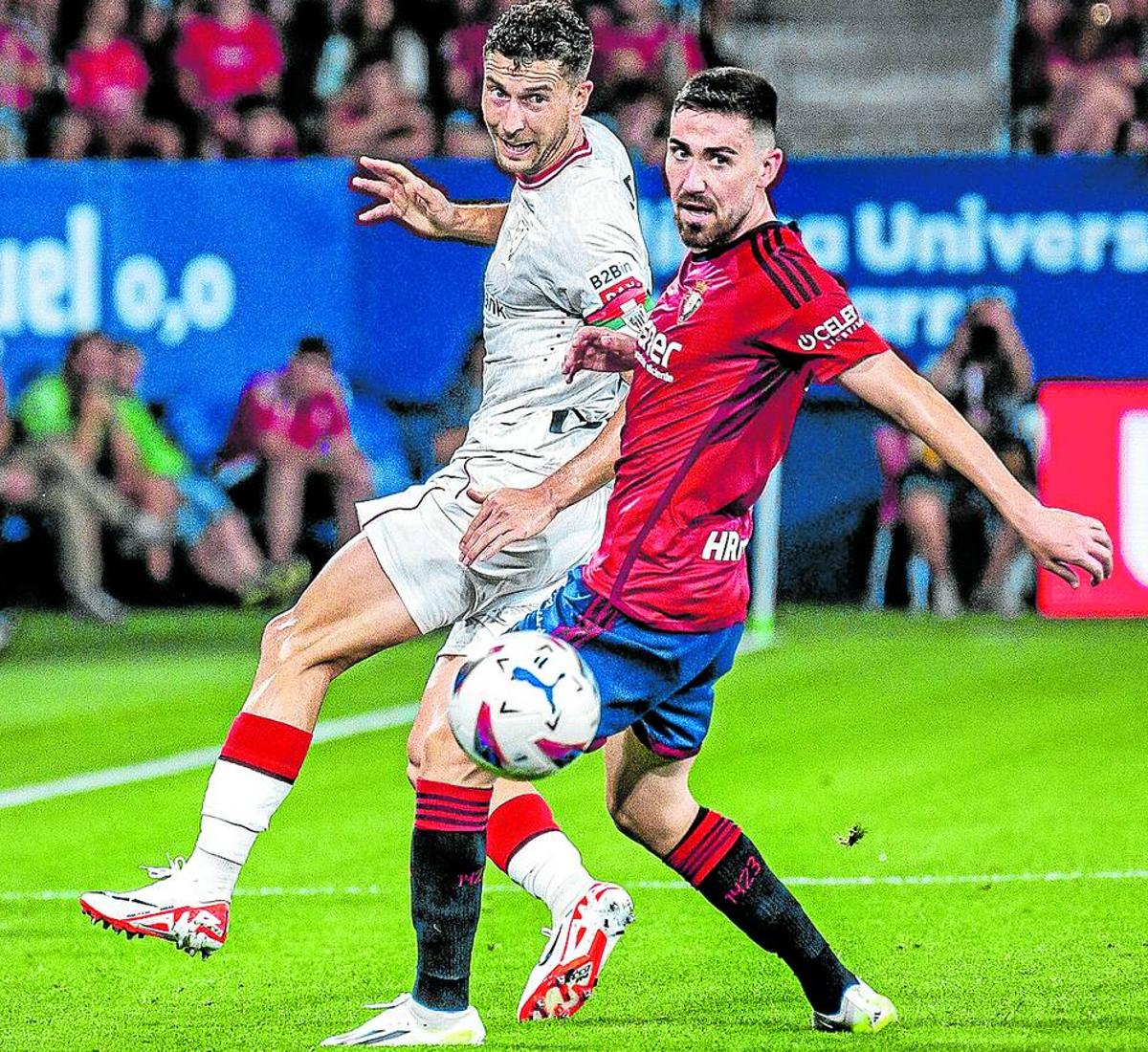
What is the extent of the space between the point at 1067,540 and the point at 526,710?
1.15 meters

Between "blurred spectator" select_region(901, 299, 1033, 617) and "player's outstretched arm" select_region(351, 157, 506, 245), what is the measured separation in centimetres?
670

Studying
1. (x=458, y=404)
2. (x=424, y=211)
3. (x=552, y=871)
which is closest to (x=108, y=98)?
(x=458, y=404)

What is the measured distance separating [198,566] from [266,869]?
579cm

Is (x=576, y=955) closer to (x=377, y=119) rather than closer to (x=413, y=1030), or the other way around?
(x=413, y=1030)

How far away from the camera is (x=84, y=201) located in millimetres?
13234

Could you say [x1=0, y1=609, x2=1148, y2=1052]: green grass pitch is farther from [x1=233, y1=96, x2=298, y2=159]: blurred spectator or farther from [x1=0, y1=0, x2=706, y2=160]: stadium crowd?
[x1=0, y1=0, x2=706, y2=160]: stadium crowd

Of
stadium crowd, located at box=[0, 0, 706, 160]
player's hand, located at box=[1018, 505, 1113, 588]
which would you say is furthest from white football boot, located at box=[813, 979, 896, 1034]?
stadium crowd, located at box=[0, 0, 706, 160]

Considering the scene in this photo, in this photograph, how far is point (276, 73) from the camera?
15.1 metres

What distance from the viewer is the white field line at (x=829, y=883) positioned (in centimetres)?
740

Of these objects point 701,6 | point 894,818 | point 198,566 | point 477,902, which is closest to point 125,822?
point 894,818

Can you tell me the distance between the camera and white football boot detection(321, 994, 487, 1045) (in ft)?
17.1

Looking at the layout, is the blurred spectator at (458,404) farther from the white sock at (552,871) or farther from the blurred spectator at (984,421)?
the white sock at (552,871)

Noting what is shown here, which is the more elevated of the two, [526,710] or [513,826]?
[526,710]

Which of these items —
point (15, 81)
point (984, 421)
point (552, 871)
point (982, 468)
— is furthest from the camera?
point (15, 81)
